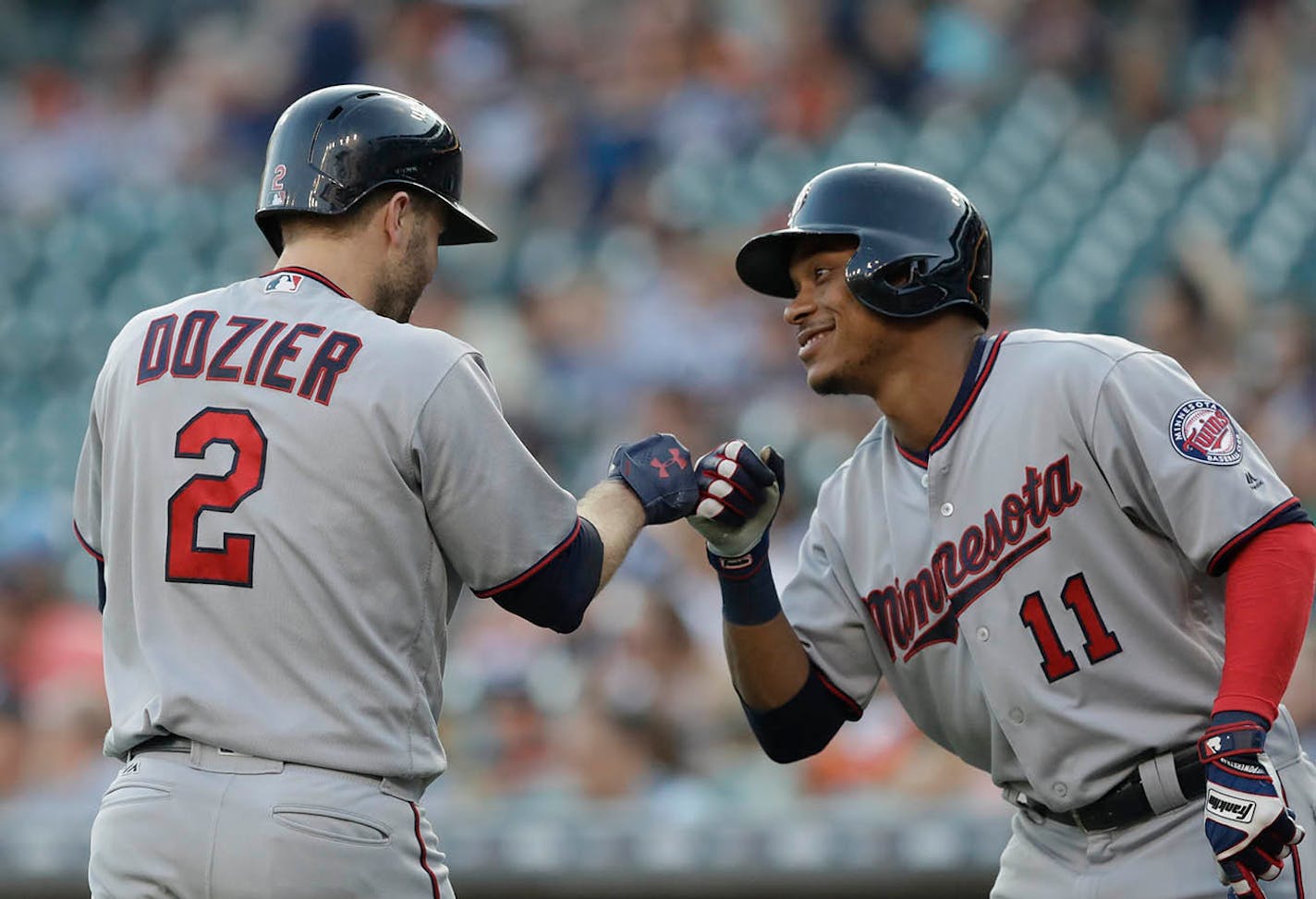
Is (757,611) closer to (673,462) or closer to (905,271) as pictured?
(673,462)

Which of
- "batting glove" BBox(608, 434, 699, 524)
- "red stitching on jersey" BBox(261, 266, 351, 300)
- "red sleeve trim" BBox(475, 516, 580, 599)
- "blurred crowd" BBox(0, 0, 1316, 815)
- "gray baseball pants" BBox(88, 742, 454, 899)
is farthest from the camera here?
"blurred crowd" BBox(0, 0, 1316, 815)

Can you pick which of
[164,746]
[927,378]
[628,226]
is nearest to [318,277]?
[164,746]

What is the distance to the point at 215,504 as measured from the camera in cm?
278

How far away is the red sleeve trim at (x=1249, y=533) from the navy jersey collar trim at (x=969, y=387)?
1.90 ft

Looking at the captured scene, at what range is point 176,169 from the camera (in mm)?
10320

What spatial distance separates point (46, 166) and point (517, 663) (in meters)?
5.80

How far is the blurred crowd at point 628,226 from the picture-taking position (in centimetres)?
599

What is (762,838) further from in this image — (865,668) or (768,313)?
(768,313)

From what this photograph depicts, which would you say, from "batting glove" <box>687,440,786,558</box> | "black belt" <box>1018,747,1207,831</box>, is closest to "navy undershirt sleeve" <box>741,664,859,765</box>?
"batting glove" <box>687,440,786,558</box>

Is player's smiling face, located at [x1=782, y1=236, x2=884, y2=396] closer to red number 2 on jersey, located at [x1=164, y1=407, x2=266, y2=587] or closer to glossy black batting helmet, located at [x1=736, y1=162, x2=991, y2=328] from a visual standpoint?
glossy black batting helmet, located at [x1=736, y1=162, x2=991, y2=328]

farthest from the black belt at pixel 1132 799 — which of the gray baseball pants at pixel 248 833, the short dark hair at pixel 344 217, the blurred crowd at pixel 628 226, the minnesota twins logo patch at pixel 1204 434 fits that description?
the blurred crowd at pixel 628 226

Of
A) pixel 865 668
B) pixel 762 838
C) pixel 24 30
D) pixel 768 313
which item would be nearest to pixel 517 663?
pixel 762 838

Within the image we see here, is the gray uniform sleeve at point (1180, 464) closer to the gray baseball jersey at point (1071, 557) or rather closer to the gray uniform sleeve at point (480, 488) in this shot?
the gray baseball jersey at point (1071, 557)

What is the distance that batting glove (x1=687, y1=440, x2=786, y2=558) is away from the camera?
343cm
